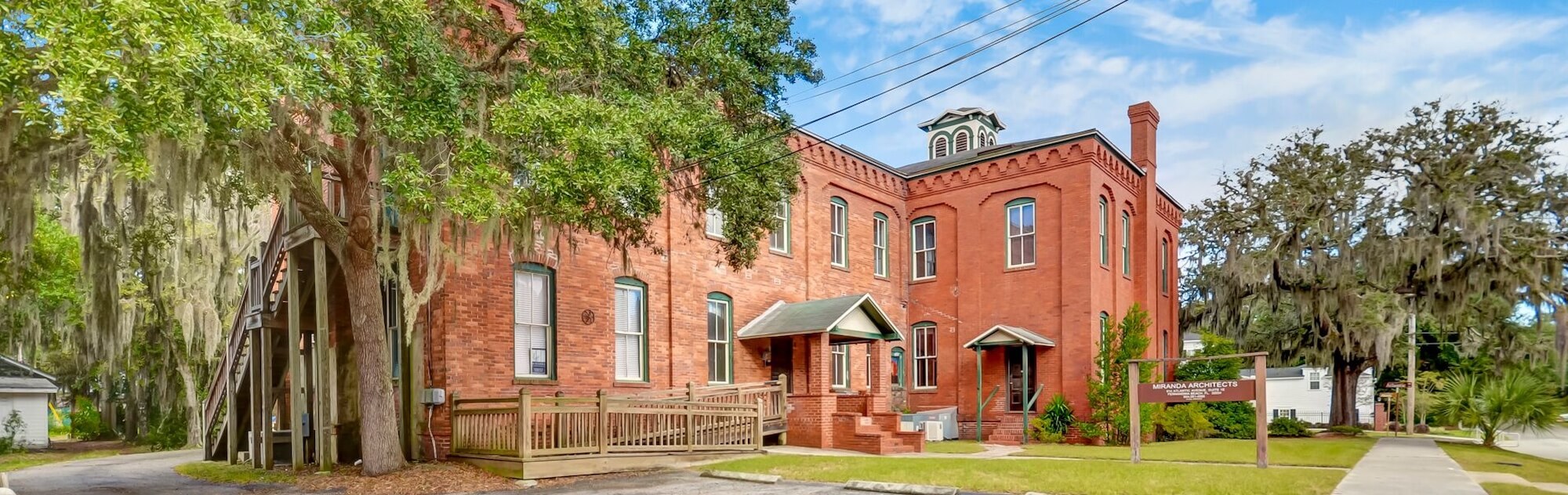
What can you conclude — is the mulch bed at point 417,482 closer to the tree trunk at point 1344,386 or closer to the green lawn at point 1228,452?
the green lawn at point 1228,452

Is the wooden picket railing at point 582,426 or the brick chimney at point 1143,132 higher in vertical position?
the brick chimney at point 1143,132

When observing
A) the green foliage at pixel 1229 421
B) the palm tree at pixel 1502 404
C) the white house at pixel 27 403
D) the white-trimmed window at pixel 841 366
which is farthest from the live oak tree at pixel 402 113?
the white house at pixel 27 403

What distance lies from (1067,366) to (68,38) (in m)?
19.7

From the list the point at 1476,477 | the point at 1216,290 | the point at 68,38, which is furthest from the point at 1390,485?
the point at 1216,290

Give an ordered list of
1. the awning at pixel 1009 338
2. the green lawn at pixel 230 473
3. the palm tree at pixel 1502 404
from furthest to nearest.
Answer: the awning at pixel 1009 338 → the palm tree at pixel 1502 404 → the green lawn at pixel 230 473

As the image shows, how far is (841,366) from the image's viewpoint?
22844mm

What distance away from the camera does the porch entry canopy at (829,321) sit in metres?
18.9

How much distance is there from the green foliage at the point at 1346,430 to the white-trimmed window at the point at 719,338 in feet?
61.2

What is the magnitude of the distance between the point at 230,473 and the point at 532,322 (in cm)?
509

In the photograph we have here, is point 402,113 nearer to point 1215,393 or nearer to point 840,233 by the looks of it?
point 1215,393

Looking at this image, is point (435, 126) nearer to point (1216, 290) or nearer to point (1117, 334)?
point (1117, 334)

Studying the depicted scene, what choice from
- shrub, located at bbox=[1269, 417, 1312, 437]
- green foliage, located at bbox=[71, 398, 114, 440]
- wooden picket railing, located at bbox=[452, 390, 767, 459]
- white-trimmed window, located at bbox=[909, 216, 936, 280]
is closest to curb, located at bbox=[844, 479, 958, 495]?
wooden picket railing, located at bbox=[452, 390, 767, 459]

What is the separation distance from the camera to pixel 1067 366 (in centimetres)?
2291

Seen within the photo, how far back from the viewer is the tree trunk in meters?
31.1
